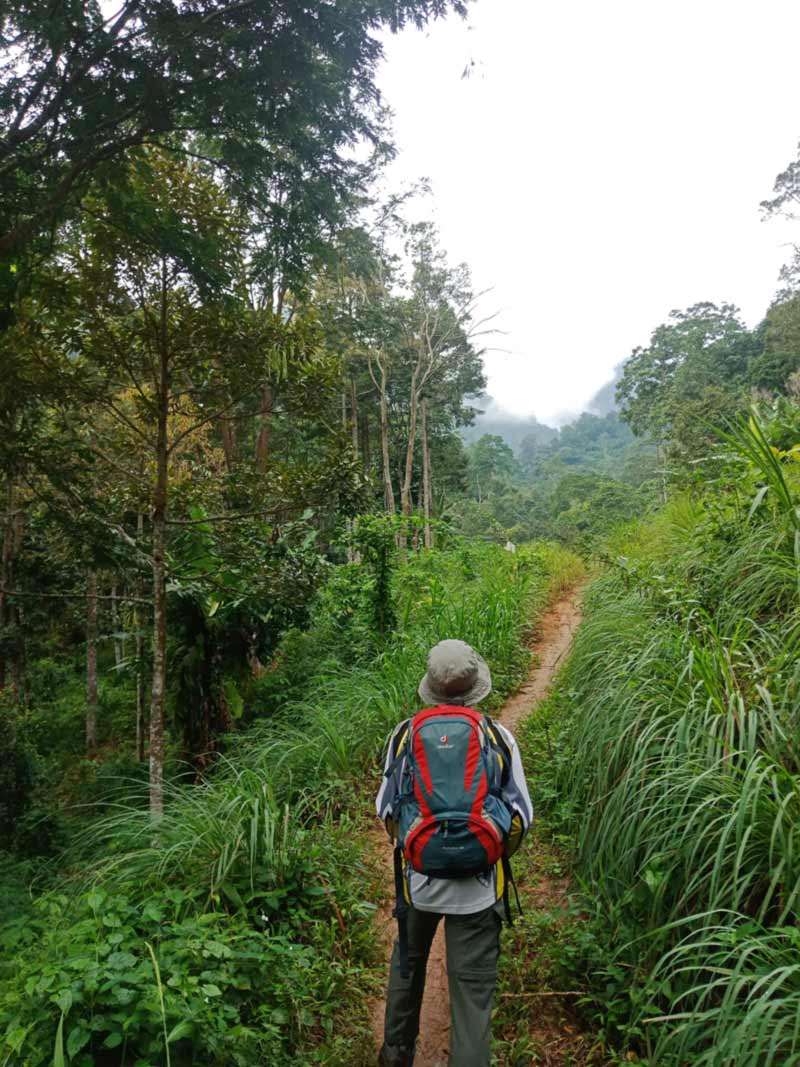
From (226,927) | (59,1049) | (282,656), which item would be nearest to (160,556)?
(226,927)

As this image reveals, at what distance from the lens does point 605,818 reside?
9.36 ft

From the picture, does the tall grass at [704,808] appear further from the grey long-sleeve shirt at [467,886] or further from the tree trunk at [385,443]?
the tree trunk at [385,443]

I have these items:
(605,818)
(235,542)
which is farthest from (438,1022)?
(235,542)

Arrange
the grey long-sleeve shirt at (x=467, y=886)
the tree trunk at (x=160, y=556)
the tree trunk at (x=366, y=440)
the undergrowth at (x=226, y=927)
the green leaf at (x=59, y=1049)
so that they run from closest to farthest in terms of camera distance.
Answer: the green leaf at (x=59, y=1049) → the undergrowth at (x=226, y=927) → the grey long-sleeve shirt at (x=467, y=886) → the tree trunk at (x=160, y=556) → the tree trunk at (x=366, y=440)

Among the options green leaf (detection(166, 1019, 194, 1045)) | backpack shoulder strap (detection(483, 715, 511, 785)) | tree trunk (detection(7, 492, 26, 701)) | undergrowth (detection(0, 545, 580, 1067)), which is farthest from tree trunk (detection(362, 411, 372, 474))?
green leaf (detection(166, 1019, 194, 1045))

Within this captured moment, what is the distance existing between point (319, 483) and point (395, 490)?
70.1 ft

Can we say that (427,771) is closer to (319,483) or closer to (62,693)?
(319,483)

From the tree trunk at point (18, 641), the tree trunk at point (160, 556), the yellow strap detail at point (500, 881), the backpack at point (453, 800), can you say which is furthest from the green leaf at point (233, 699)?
the tree trunk at point (18, 641)

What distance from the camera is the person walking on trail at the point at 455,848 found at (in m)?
1.91

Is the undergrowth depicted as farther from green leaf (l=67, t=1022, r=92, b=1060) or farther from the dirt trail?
the dirt trail

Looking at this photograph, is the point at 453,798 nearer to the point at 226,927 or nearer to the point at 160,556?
the point at 226,927

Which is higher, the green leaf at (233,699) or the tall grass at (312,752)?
the tall grass at (312,752)

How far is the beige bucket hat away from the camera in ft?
7.15

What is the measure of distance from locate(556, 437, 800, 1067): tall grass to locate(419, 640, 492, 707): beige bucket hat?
40.2 inches
